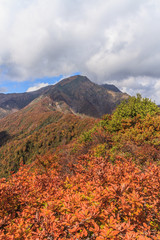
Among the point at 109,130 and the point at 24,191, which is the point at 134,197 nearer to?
the point at 24,191

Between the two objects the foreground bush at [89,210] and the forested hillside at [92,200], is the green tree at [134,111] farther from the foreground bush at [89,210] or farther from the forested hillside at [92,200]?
the foreground bush at [89,210]

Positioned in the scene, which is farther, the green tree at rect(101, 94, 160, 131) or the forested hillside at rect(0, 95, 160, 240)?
the green tree at rect(101, 94, 160, 131)

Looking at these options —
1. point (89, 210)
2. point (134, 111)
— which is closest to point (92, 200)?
point (89, 210)

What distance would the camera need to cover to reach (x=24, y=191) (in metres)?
5.79

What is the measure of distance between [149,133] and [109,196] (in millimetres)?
13220

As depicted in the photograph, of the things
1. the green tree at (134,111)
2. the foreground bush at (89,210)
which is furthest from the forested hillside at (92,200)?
the green tree at (134,111)

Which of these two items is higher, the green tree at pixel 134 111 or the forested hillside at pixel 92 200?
the green tree at pixel 134 111

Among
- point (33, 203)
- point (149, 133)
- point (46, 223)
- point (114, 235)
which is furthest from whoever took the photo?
point (149, 133)

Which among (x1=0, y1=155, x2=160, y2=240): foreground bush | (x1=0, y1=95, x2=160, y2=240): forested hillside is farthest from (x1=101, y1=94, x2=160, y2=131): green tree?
(x1=0, y1=155, x2=160, y2=240): foreground bush

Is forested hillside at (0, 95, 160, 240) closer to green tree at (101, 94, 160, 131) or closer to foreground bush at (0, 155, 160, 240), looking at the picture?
foreground bush at (0, 155, 160, 240)

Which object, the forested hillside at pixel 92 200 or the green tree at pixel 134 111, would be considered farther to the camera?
the green tree at pixel 134 111

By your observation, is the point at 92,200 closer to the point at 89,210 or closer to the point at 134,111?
the point at 89,210

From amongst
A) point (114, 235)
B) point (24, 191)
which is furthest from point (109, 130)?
point (114, 235)

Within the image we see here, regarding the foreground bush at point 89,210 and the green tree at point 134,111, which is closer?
the foreground bush at point 89,210
